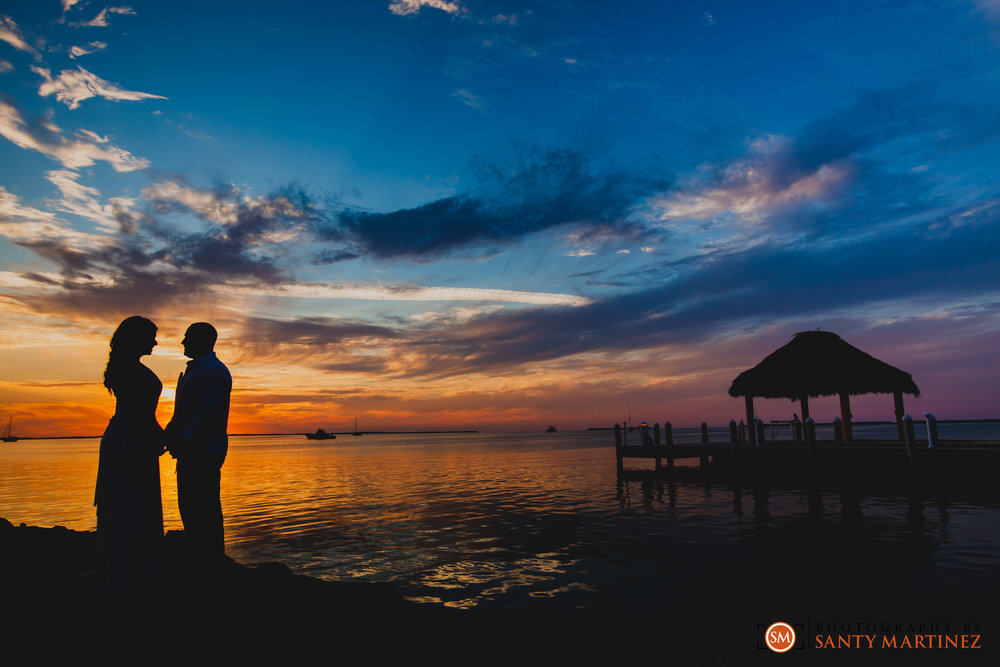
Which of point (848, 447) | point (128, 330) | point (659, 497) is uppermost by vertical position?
point (128, 330)

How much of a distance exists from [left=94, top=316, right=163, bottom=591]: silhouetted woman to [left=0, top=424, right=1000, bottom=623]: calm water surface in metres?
4.43

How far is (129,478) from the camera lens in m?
4.74

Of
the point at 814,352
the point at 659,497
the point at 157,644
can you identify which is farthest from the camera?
the point at 814,352

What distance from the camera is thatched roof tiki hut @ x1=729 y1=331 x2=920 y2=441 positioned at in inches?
987

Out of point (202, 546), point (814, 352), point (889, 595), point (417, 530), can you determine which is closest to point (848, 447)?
point (814, 352)

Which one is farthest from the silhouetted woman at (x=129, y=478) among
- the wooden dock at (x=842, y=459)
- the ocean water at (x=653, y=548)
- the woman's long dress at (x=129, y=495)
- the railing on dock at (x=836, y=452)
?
the wooden dock at (x=842, y=459)

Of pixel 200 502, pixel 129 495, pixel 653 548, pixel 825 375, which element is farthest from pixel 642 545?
pixel 825 375

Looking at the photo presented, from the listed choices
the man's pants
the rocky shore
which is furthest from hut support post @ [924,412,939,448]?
the man's pants

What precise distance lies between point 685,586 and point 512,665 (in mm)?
4901

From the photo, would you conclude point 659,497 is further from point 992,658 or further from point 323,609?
point 323,609

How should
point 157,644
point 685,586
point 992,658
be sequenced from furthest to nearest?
point 685,586 → point 992,658 → point 157,644

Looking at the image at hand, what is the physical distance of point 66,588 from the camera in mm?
5453

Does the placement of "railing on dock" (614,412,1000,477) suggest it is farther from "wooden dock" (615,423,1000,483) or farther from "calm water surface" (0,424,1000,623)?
"calm water surface" (0,424,1000,623)

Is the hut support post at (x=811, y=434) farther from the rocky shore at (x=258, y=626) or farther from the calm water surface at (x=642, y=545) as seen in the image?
the rocky shore at (x=258, y=626)
